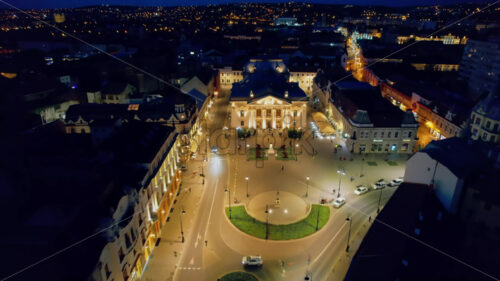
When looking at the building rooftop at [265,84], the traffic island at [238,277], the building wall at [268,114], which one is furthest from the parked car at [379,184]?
the building rooftop at [265,84]

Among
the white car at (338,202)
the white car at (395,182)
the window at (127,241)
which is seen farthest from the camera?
the white car at (395,182)

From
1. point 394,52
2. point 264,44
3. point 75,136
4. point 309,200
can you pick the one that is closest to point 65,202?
point 75,136

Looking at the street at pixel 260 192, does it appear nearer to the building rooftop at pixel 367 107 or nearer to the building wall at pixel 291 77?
the building rooftop at pixel 367 107

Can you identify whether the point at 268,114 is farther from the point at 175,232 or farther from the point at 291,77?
the point at 175,232

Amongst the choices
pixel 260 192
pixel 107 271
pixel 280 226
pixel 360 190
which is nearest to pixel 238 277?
pixel 280 226

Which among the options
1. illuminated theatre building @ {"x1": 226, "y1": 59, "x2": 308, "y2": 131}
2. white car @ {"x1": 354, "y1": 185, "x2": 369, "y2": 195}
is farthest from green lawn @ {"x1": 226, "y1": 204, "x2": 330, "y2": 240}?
illuminated theatre building @ {"x1": 226, "y1": 59, "x2": 308, "y2": 131}

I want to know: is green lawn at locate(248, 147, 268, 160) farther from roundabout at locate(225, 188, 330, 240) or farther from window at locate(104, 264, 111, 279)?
window at locate(104, 264, 111, 279)

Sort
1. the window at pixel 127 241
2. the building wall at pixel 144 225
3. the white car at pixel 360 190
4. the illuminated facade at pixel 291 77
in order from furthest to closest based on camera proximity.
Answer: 1. the illuminated facade at pixel 291 77
2. the white car at pixel 360 190
3. the window at pixel 127 241
4. the building wall at pixel 144 225

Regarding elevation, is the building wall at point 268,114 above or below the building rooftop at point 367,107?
below
